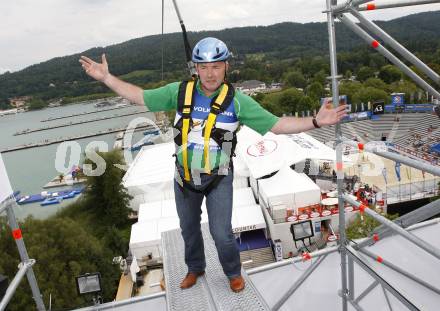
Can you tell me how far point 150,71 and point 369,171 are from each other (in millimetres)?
71617

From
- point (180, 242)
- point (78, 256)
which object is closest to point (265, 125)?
point (180, 242)

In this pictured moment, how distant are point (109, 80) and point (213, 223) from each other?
4.41 ft

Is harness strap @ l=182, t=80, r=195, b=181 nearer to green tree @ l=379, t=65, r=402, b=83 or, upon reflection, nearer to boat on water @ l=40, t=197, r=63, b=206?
boat on water @ l=40, t=197, r=63, b=206

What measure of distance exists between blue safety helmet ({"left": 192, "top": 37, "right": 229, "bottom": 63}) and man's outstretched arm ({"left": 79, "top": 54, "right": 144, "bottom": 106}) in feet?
1.69

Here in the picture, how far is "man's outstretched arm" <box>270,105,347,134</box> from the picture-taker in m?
2.41

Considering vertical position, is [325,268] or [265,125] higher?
[265,125]

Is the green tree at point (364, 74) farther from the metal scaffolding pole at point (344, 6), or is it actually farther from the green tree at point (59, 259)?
the metal scaffolding pole at point (344, 6)

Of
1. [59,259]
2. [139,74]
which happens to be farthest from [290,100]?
[139,74]

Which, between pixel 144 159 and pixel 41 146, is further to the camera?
pixel 41 146

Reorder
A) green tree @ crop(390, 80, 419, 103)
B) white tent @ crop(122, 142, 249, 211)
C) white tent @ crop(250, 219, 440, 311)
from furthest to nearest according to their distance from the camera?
1. green tree @ crop(390, 80, 419, 103)
2. white tent @ crop(122, 142, 249, 211)
3. white tent @ crop(250, 219, 440, 311)

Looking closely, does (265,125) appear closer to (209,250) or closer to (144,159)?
(209,250)

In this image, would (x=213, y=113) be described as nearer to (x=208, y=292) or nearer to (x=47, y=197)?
(x=208, y=292)

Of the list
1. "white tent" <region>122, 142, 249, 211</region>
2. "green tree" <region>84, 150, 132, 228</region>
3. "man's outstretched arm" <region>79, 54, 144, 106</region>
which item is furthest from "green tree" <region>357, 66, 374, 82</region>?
"man's outstretched arm" <region>79, 54, 144, 106</region>

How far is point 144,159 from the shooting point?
81.9 feet
